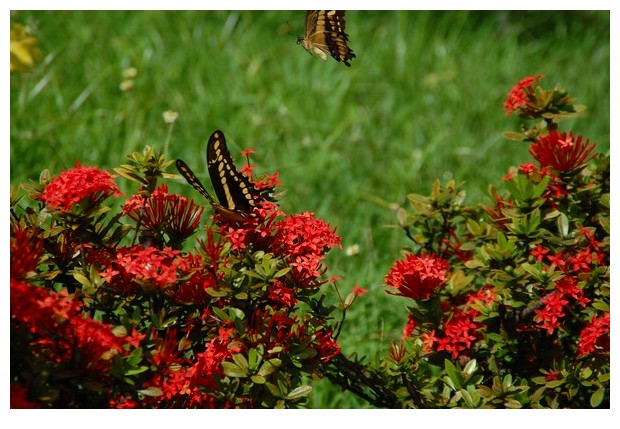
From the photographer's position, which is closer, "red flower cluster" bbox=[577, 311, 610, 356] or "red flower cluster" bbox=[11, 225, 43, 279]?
"red flower cluster" bbox=[11, 225, 43, 279]

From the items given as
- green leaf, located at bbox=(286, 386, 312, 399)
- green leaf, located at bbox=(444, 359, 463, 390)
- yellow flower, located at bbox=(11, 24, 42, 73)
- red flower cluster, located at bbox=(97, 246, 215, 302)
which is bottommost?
green leaf, located at bbox=(286, 386, 312, 399)

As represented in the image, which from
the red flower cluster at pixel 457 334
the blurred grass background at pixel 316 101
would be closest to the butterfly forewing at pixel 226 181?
the red flower cluster at pixel 457 334

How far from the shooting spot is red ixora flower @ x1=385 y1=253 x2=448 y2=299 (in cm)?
209

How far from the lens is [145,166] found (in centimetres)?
199

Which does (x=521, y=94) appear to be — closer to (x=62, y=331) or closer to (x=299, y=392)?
(x=299, y=392)

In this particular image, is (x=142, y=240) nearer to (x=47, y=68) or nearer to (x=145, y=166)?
(x=145, y=166)

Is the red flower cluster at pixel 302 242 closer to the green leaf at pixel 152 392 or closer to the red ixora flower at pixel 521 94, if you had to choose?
the green leaf at pixel 152 392

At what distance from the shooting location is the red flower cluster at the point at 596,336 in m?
2.15

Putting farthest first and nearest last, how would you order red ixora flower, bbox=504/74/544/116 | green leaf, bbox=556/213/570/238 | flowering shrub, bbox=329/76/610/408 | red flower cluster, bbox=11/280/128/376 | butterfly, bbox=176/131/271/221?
1. red ixora flower, bbox=504/74/544/116
2. green leaf, bbox=556/213/570/238
3. flowering shrub, bbox=329/76/610/408
4. butterfly, bbox=176/131/271/221
5. red flower cluster, bbox=11/280/128/376

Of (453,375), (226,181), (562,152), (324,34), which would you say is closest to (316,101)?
(324,34)

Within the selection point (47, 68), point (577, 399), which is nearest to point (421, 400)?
point (577, 399)

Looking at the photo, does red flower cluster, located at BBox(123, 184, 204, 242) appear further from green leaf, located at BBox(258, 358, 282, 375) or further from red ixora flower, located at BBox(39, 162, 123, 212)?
green leaf, located at BBox(258, 358, 282, 375)

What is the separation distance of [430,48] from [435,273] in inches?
133

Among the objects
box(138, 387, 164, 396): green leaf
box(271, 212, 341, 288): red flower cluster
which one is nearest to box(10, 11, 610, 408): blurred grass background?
box(271, 212, 341, 288): red flower cluster
